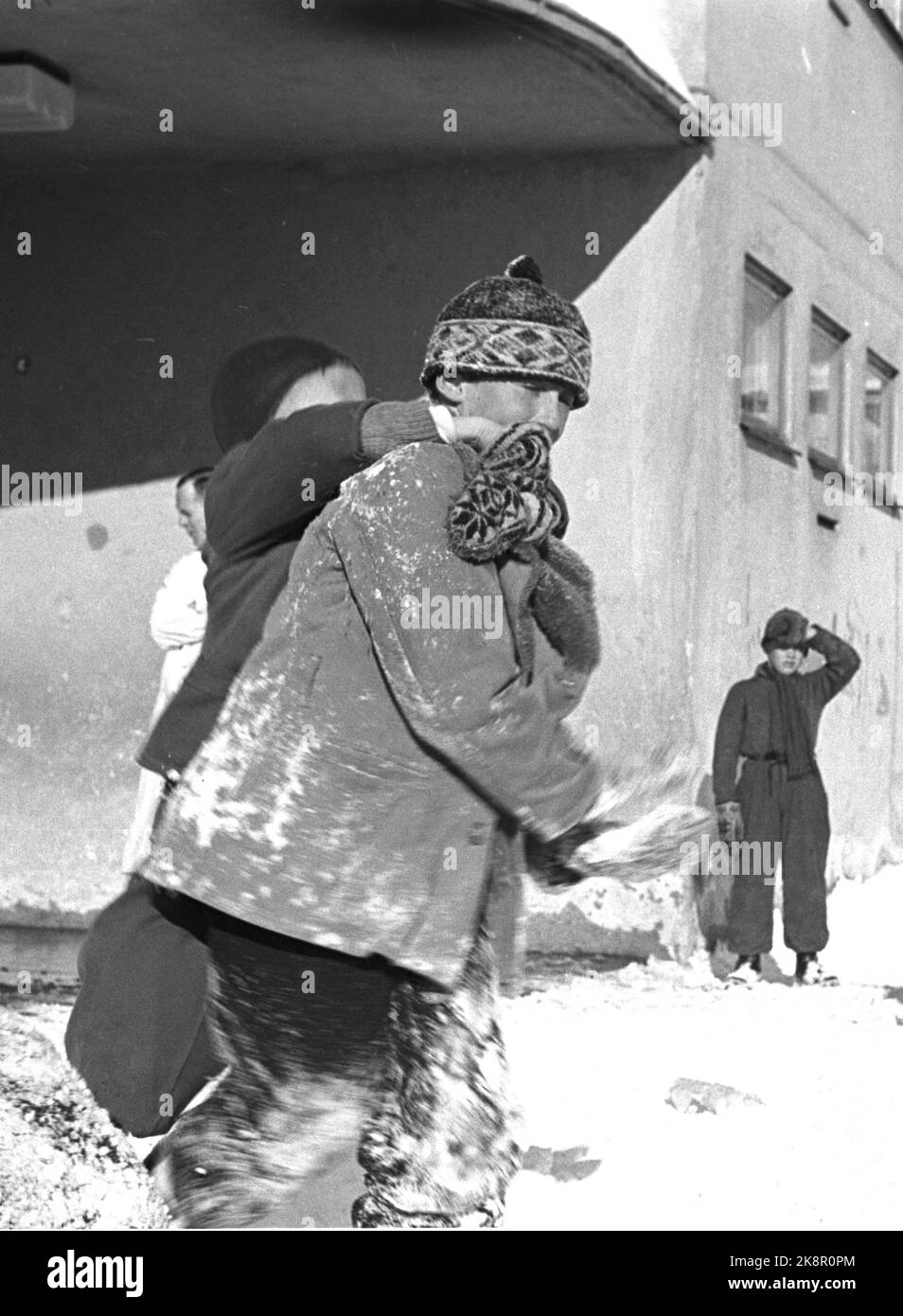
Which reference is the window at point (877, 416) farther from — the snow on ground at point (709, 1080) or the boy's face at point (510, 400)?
the boy's face at point (510, 400)

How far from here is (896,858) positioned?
40.2 ft

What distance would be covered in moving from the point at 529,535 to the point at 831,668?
5989 mm

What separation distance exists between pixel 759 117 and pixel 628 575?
7.53 feet

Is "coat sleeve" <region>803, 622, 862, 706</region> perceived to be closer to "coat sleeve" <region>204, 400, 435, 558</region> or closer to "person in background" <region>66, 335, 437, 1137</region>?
"person in background" <region>66, 335, 437, 1137</region>

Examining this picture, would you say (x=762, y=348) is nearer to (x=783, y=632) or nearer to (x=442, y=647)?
(x=783, y=632)

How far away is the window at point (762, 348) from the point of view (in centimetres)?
939

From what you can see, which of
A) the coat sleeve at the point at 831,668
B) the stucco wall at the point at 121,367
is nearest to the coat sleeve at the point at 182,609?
the stucco wall at the point at 121,367

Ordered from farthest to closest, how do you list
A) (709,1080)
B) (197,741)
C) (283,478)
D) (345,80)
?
(345,80), (709,1080), (197,741), (283,478)

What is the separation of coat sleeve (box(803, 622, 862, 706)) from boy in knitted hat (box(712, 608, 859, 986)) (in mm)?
134

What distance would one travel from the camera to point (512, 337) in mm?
2941

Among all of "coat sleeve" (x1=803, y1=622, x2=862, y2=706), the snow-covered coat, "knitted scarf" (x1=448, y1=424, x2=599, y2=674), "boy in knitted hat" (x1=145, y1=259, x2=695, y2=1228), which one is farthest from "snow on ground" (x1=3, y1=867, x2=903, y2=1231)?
"coat sleeve" (x1=803, y1=622, x2=862, y2=706)

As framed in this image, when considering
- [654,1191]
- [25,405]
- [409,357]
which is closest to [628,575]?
[409,357]

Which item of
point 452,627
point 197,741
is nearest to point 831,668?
point 197,741

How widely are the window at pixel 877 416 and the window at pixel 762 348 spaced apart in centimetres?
194
